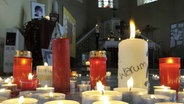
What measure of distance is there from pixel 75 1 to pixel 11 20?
561 centimetres

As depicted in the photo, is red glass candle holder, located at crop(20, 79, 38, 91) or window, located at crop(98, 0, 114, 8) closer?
red glass candle holder, located at crop(20, 79, 38, 91)

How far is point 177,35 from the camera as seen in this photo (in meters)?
8.48

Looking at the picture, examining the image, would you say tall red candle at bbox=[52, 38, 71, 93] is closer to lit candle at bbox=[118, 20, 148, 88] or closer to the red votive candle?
lit candle at bbox=[118, 20, 148, 88]

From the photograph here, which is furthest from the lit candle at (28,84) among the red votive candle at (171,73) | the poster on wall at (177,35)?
the poster on wall at (177,35)

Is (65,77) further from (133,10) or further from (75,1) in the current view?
(133,10)

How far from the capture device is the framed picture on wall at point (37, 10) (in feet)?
15.0

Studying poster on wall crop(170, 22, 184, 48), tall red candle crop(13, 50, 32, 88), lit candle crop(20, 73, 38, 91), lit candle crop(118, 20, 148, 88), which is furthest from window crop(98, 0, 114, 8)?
lit candle crop(118, 20, 148, 88)

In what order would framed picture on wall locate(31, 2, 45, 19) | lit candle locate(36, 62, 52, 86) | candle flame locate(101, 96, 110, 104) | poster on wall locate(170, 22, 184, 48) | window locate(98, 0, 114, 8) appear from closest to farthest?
1. candle flame locate(101, 96, 110, 104)
2. lit candle locate(36, 62, 52, 86)
3. framed picture on wall locate(31, 2, 45, 19)
4. poster on wall locate(170, 22, 184, 48)
5. window locate(98, 0, 114, 8)

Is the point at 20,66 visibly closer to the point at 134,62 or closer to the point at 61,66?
the point at 61,66

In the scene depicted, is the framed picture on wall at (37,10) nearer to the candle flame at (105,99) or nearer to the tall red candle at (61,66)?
the tall red candle at (61,66)

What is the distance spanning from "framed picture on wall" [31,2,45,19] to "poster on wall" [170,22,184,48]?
4.90 meters

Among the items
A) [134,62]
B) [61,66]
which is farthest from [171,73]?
[61,66]

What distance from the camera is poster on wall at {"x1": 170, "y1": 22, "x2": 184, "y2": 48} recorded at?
8.25m

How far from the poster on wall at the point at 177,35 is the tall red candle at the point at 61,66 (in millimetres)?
7730
